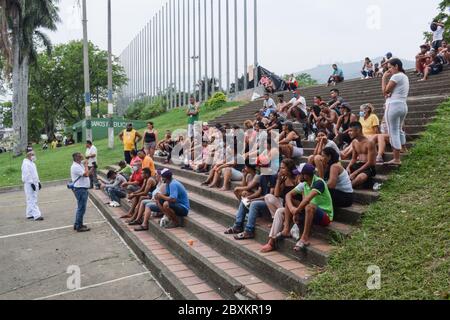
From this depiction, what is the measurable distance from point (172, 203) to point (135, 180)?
140 inches

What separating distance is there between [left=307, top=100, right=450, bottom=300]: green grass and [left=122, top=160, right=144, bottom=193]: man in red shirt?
21.8 feet

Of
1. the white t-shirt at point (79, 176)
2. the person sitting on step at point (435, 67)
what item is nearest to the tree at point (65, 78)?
the white t-shirt at point (79, 176)

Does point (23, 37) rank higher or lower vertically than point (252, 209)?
higher

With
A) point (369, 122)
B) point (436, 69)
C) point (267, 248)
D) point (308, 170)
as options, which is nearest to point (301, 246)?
point (267, 248)

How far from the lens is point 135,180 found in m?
11.3

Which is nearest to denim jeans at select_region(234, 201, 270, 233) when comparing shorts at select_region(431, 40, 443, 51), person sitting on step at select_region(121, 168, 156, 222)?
person sitting on step at select_region(121, 168, 156, 222)

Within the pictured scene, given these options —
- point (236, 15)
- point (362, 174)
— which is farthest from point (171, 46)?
point (362, 174)

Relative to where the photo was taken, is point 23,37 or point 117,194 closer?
point 117,194

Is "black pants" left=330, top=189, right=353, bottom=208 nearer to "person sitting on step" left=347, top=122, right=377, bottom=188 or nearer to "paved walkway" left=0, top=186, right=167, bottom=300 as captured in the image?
"person sitting on step" left=347, top=122, right=377, bottom=188

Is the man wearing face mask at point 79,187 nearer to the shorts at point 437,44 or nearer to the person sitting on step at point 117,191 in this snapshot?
the person sitting on step at point 117,191

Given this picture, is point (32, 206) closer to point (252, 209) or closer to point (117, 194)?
point (117, 194)

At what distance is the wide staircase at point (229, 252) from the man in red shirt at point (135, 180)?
4.82ft

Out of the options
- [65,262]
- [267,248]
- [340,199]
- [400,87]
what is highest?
[400,87]

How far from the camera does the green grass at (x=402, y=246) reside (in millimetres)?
3986
